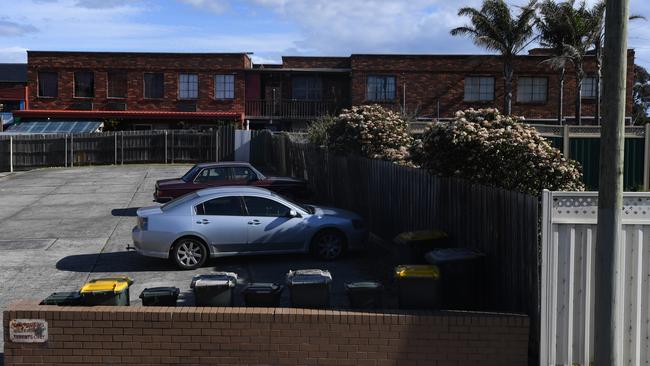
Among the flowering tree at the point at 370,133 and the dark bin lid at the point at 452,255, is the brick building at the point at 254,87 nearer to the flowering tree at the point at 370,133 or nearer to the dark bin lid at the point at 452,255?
the flowering tree at the point at 370,133

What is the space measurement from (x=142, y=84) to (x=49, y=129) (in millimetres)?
5957

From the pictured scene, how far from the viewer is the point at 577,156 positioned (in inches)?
952

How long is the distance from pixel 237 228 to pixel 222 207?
0.47 m

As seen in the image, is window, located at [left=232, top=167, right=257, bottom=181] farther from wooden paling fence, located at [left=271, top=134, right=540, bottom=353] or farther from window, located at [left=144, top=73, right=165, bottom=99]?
window, located at [left=144, top=73, right=165, bottom=99]

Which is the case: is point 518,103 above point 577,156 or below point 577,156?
above

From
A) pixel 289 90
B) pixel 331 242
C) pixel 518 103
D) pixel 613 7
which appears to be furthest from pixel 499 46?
pixel 613 7

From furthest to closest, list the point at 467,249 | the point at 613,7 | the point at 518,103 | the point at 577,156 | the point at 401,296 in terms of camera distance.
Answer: the point at 518,103
the point at 577,156
the point at 467,249
the point at 401,296
the point at 613,7

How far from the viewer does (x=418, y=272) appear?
846 centimetres

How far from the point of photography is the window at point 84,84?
152 ft

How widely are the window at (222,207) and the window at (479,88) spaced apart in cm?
3410

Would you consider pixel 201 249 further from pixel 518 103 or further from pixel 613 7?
pixel 518 103

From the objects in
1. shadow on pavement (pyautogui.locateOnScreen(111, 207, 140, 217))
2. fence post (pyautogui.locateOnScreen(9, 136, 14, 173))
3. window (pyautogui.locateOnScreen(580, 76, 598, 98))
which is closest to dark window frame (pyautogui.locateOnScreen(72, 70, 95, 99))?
fence post (pyautogui.locateOnScreen(9, 136, 14, 173))

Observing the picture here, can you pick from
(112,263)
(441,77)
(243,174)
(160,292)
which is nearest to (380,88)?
(441,77)

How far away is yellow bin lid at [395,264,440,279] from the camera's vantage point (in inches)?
329
